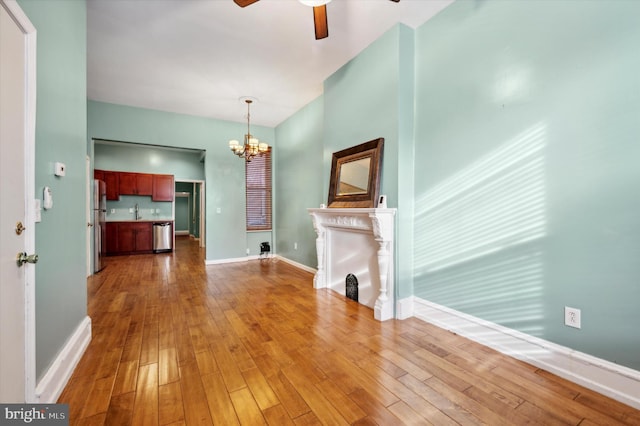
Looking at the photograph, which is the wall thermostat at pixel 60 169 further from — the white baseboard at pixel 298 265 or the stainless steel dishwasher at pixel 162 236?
the stainless steel dishwasher at pixel 162 236


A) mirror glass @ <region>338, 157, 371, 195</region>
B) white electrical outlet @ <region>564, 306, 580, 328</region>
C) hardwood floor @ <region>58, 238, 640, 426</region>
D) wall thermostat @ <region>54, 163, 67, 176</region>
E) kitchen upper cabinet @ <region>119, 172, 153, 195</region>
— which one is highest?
kitchen upper cabinet @ <region>119, 172, 153, 195</region>

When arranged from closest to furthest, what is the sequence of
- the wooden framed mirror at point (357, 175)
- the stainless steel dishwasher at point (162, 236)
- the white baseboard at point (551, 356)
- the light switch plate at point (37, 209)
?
the light switch plate at point (37, 209) → the white baseboard at point (551, 356) → the wooden framed mirror at point (357, 175) → the stainless steel dishwasher at point (162, 236)

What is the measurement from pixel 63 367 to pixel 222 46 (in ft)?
11.2

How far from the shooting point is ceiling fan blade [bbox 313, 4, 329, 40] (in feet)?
6.52

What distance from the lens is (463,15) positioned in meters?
2.43

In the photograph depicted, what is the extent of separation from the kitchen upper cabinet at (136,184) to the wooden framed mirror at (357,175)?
6.40 meters

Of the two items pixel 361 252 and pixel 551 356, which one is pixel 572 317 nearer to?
pixel 551 356

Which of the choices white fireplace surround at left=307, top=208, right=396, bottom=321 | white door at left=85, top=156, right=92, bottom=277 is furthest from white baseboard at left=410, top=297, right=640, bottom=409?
white door at left=85, top=156, right=92, bottom=277

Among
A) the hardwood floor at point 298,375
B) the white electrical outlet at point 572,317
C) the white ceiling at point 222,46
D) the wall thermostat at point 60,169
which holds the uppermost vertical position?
the white ceiling at point 222,46

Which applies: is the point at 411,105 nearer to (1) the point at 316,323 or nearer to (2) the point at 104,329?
(1) the point at 316,323

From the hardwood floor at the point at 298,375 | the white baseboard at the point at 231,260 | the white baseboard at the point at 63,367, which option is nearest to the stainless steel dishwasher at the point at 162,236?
the white baseboard at the point at 231,260

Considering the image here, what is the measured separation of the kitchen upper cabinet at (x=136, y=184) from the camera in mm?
7301

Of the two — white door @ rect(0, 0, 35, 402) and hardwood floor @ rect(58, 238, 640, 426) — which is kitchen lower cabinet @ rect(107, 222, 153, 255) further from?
white door @ rect(0, 0, 35, 402)

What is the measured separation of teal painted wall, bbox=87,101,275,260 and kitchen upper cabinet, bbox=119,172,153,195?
292 cm
